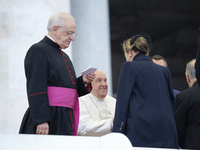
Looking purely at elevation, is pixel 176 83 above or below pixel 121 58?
below

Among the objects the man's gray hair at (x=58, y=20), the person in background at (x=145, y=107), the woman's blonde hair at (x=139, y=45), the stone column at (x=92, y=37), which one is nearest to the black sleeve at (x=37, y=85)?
the man's gray hair at (x=58, y=20)

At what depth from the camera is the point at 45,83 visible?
3.38m

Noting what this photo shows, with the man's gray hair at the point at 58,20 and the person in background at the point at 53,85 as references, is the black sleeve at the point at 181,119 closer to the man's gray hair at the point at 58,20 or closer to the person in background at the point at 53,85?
the person in background at the point at 53,85

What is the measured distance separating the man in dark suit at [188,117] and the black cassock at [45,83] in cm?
99

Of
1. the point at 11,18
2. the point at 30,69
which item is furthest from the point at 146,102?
the point at 11,18

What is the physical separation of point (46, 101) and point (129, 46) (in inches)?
36.8

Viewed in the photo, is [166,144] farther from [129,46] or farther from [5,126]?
[5,126]

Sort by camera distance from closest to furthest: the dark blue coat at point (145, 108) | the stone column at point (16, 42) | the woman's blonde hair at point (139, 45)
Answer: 1. the dark blue coat at point (145, 108)
2. the woman's blonde hair at point (139, 45)
3. the stone column at point (16, 42)

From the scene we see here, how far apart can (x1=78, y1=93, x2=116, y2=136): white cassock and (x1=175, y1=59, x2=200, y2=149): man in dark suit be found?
24.7 inches

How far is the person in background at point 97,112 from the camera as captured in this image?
4.14m

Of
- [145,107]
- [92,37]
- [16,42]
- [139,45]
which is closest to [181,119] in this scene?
[145,107]

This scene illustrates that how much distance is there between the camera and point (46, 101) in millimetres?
3332

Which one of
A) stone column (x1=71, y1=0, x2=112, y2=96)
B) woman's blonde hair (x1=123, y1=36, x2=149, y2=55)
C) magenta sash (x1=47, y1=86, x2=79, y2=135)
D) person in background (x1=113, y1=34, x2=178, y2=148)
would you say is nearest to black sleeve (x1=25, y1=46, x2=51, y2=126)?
magenta sash (x1=47, y1=86, x2=79, y2=135)

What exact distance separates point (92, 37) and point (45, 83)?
333 cm
